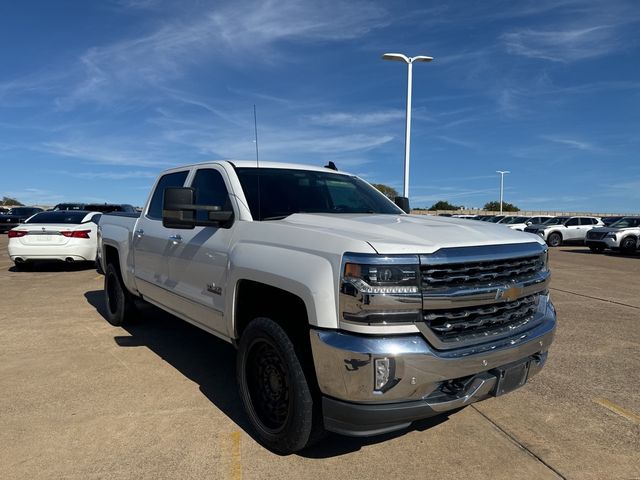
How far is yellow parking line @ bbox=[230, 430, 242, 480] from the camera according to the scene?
2773 millimetres

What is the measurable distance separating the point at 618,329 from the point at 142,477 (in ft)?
19.7

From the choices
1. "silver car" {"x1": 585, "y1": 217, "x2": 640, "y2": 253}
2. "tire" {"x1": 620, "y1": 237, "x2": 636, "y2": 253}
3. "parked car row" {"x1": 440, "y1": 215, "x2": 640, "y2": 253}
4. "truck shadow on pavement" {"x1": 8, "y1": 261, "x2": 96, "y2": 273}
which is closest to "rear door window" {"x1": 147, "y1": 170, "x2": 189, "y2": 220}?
"truck shadow on pavement" {"x1": 8, "y1": 261, "x2": 96, "y2": 273}

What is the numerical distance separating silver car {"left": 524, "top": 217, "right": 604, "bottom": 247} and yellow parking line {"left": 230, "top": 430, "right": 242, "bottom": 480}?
2598 cm

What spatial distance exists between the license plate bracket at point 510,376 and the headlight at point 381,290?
74 cm

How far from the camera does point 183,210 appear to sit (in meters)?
3.42

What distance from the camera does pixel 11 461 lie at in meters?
2.92

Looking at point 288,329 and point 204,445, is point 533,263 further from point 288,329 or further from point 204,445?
point 204,445

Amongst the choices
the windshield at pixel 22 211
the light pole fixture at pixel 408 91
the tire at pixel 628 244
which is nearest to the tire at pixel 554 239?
the tire at pixel 628 244

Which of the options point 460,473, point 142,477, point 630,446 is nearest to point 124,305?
point 142,477

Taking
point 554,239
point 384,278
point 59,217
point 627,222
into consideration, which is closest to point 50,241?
point 59,217

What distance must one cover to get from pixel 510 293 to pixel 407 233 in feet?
2.40

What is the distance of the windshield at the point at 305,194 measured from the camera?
3.73m

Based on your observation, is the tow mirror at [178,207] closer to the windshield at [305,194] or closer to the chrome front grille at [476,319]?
the windshield at [305,194]

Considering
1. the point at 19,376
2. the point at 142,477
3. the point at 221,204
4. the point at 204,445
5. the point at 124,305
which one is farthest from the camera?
the point at 124,305
